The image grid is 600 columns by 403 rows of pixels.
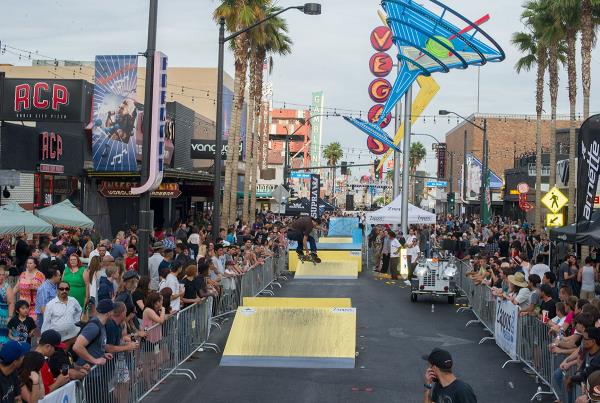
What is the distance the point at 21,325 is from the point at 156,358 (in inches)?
83.0

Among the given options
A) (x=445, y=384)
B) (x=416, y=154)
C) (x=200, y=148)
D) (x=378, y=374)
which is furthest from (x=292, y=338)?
(x=416, y=154)

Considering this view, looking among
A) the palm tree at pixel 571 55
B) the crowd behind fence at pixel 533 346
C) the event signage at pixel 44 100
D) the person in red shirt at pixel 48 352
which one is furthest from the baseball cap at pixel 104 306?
the palm tree at pixel 571 55

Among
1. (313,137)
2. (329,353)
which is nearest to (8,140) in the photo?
(329,353)

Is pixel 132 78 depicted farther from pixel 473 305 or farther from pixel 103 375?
pixel 103 375

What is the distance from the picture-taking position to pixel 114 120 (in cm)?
3269

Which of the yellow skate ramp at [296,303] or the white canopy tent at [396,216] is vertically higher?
the white canopy tent at [396,216]

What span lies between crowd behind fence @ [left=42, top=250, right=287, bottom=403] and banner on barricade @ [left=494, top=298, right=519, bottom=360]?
5.42m

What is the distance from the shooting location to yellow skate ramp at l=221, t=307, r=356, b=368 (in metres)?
14.2

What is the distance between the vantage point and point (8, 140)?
2858 cm

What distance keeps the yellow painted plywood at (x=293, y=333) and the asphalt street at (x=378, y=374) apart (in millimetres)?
451

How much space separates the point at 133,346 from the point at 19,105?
23493 mm

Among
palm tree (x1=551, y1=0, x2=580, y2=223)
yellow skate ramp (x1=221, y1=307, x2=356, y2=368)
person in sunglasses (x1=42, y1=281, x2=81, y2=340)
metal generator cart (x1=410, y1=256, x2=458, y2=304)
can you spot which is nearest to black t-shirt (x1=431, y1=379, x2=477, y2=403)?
person in sunglasses (x1=42, y1=281, x2=81, y2=340)

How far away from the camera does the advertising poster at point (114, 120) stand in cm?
3169

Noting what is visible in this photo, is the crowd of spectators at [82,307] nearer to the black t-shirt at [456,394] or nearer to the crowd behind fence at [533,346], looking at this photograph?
the black t-shirt at [456,394]
